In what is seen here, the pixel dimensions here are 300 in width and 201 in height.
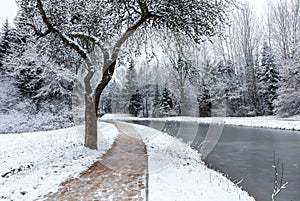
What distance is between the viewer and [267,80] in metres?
30.2

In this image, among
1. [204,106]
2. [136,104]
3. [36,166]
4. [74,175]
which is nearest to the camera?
[74,175]

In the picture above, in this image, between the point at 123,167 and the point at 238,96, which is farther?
the point at 238,96

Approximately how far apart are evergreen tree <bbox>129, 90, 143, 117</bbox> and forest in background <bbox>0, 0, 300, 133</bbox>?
21cm

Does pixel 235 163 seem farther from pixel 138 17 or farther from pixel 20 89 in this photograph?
pixel 20 89

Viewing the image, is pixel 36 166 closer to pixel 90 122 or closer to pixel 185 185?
pixel 90 122

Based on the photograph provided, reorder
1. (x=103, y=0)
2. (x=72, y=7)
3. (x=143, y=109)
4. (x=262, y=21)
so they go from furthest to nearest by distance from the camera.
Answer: (x=143, y=109) → (x=262, y=21) → (x=72, y=7) → (x=103, y=0)

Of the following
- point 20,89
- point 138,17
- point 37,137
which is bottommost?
point 37,137

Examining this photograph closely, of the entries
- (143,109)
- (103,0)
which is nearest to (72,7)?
(103,0)

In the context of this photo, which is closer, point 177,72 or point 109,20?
point 109,20

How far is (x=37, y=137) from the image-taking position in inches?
448

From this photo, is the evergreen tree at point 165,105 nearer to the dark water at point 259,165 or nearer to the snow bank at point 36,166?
the dark water at point 259,165

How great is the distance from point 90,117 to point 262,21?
100.0 ft

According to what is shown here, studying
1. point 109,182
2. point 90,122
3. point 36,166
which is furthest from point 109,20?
point 109,182

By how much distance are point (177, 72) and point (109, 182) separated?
703 cm
